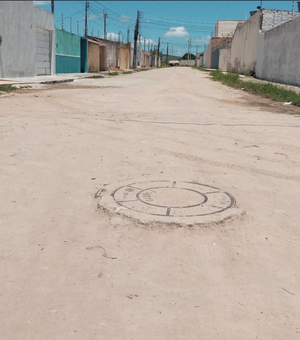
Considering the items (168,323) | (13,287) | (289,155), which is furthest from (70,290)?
(289,155)

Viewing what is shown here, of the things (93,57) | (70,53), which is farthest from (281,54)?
(93,57)

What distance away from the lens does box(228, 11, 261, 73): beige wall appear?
103 feet

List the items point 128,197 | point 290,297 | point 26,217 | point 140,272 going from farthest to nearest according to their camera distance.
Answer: point 128,197
point 26,217
point 140,272
point 290,297

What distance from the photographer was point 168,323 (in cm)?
213

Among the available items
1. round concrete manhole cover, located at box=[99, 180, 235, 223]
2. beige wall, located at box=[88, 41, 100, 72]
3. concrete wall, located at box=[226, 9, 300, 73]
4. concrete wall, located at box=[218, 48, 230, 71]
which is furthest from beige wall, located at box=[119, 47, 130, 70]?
round concrete manhole cover, located at box=[99, 180, 235, 223]

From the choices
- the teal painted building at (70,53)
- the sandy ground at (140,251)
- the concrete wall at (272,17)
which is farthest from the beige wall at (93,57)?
the sandy ground at (140,251)

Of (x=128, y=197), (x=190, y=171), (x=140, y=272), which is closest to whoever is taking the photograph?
(x=140, y=272)

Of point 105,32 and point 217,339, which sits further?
point 105,32

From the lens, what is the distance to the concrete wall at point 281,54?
65.5 ft

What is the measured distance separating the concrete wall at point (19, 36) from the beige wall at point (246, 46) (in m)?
15.5

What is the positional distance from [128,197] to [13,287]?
148cm

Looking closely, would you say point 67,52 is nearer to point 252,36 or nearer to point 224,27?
point 252,36

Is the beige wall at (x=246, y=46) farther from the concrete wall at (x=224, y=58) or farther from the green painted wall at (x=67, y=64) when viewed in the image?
the green painted wall at (x=67, y=64)

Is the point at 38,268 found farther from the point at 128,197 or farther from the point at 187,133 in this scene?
the point at 187,133
